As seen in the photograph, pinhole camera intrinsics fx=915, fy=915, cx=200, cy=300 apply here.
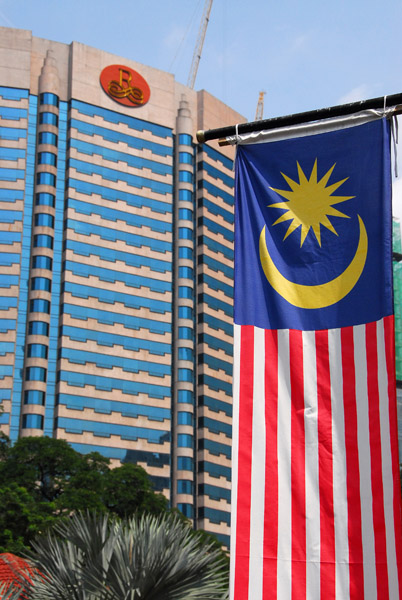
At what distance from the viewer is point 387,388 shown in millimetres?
9625

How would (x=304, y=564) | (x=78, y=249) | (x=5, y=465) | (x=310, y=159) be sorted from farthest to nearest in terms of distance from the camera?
(x=78, y=249), (x=5, y=465), (x=310, y=159), (x=304, y=564)

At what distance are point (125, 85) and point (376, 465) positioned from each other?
10239cm

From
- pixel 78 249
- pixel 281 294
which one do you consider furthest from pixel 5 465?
pixel 281 294

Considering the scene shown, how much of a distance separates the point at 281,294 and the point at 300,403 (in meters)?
1.25

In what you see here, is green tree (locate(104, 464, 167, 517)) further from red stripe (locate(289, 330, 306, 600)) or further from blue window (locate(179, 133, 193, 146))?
red stripe (locate(289, 330, 306, 600))

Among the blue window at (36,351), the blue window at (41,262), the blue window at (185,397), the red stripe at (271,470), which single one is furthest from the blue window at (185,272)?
the red stripe at (271,470)

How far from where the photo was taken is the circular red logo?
106 meters

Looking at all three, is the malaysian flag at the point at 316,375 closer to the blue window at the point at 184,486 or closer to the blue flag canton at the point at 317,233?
the blue flag canton at the point at 317,233

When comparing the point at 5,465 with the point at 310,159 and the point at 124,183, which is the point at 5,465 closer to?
the point at 124,183

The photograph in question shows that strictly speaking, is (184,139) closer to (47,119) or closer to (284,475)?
(47,119)

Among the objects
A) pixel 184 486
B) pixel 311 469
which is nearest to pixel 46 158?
pixel 184 486

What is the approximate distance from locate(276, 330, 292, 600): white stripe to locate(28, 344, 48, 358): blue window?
8325 centimetres

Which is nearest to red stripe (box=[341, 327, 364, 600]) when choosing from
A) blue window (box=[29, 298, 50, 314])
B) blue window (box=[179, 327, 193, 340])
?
blue window (box=[29, 298, 50, 314])

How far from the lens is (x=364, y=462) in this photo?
9.43 metres
